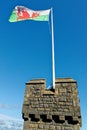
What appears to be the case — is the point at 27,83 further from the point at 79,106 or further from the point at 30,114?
the point at 79,106

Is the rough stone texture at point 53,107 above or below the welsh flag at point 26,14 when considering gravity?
below

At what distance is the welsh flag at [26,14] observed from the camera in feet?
44.0

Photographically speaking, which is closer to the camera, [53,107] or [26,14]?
[53,107]

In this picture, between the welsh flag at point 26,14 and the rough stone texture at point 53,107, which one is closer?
the rough stone texture at point 53,107

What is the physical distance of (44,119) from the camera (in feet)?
27.6

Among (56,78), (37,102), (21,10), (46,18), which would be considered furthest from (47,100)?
(21,10)

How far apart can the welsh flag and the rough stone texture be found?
584cm

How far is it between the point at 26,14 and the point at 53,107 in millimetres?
7311

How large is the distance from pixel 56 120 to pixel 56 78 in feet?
6.08

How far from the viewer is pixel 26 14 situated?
13.6 m

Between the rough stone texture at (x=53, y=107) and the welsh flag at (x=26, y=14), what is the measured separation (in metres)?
5.84

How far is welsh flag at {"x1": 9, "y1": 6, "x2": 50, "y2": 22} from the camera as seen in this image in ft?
A: 44.0

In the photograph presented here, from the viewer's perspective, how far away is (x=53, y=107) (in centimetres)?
848

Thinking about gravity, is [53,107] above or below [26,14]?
below
